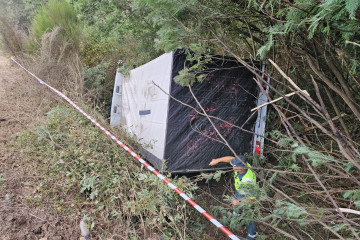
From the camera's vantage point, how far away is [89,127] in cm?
477

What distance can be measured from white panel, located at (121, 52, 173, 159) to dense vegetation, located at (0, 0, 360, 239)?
54cm

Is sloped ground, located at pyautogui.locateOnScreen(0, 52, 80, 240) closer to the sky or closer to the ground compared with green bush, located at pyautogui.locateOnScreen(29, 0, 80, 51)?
closer to the ground

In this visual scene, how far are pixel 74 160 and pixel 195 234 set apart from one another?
2.09 meters

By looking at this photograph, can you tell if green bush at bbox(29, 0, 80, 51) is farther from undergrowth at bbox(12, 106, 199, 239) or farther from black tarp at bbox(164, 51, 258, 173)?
black tarp at bbox(164, 51, 258, 173)

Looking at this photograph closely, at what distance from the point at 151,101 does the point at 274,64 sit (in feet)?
10.3

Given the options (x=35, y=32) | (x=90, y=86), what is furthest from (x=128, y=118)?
(x=35, y=32)

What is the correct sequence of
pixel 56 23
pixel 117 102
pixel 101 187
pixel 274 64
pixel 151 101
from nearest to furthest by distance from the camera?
pixel 274 64 < pixel 101 187 < pixel 151 101 < pixel 117 102 < pixel 56 23

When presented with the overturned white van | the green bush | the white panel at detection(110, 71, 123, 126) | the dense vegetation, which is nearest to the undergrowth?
the dense vegetation

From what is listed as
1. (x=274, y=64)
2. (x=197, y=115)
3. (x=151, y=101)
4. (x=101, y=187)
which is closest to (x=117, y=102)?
(x=151, y=101)

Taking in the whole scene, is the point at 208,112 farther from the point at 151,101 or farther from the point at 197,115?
the point at 151,101

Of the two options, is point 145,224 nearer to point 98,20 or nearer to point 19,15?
point 98,20

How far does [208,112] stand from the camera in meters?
4.16

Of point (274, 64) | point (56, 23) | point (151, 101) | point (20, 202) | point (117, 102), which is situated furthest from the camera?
point (56, 23)

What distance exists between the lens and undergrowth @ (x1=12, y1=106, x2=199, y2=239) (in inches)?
116
